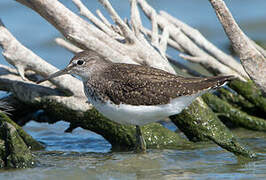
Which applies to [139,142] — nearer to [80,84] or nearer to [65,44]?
[80,84]

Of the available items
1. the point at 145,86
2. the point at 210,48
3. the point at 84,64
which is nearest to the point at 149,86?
the point at 145,86

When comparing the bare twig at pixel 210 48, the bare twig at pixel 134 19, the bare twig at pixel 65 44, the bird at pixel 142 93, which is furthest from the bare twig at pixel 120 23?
the bare twig at pixel 210 48

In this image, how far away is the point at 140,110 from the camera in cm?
750

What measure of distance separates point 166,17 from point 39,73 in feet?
10.4

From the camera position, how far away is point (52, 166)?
7.44m

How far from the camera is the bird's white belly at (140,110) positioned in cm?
751

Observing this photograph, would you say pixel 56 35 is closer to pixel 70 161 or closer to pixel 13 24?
pixel 13 24

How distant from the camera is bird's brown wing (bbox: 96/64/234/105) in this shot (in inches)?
297

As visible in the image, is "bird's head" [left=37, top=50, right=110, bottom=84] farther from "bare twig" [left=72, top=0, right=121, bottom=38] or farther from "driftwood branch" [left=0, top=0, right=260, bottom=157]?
"bare twig" [left=72, top=0, right=121, bottom=38]

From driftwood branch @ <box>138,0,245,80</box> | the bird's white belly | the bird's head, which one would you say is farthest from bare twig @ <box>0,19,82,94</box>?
driftwood branch @ <box>138,0,245,80</box>

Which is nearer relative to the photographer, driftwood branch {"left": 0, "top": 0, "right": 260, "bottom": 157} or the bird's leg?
the bird's leg

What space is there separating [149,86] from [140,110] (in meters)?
0.37

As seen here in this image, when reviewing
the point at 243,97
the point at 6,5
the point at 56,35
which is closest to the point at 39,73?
the point at 243,97

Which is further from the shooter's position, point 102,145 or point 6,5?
point 6,5
